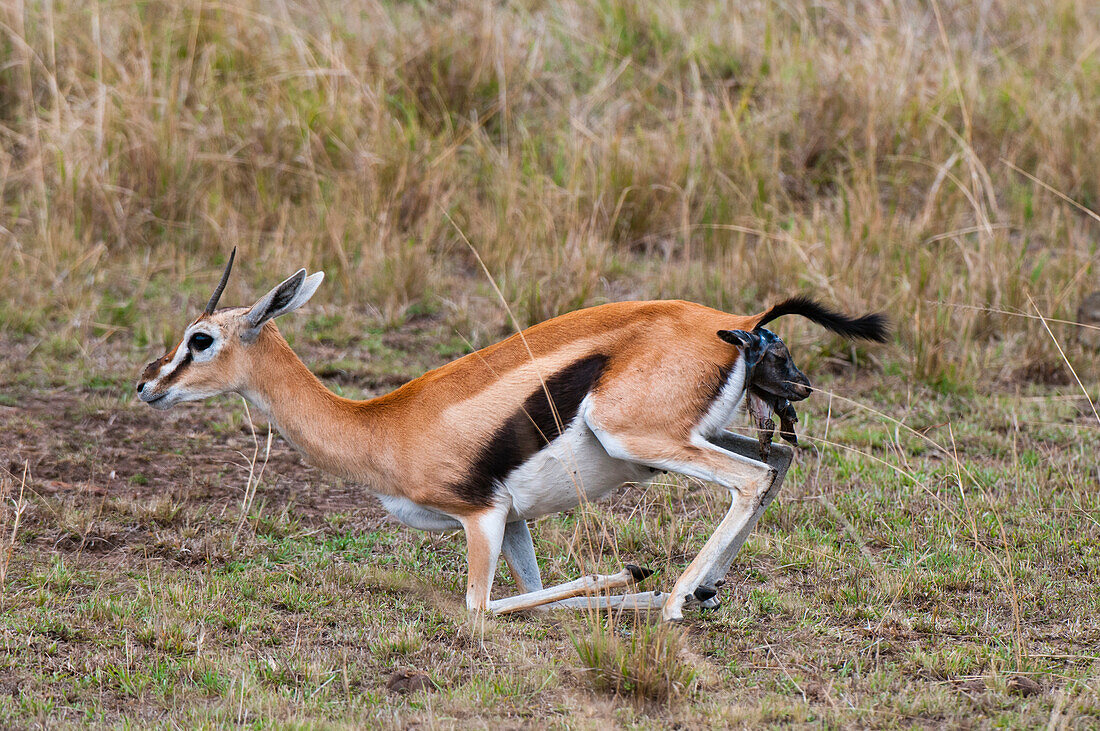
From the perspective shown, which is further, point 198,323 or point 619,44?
point 619,44

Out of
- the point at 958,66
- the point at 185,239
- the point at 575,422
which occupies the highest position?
the point at 575,422

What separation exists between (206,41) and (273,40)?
1.80ft

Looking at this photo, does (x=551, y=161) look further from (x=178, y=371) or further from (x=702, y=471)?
(x=702, y=471)

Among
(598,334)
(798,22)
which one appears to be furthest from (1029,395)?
(798,22)

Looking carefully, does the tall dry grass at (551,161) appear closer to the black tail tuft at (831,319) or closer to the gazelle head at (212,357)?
the black tail tuft at (831,319)

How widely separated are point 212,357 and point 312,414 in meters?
0.41

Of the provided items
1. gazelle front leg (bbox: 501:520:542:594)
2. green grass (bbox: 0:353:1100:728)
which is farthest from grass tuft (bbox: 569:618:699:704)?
gazelle front leg (bbox: 501:520:542:594)

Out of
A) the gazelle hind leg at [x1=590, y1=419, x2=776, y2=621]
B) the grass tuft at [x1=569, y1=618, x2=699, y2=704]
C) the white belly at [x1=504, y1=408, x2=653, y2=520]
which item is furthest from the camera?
the white belly at [x1=504, y1=408, x2=653, y2=520]

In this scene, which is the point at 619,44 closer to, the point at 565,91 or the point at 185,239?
the point at 565,91

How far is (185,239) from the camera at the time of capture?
28.1 feet

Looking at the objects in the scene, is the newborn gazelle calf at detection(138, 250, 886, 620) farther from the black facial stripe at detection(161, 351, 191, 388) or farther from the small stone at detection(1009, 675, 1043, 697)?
the small stone at detection(1009, 675, 1043, 697)

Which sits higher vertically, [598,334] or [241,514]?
[598,334]

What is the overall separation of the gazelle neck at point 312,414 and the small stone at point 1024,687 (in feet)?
6.85

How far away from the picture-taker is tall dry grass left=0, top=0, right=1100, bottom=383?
7.51 m
